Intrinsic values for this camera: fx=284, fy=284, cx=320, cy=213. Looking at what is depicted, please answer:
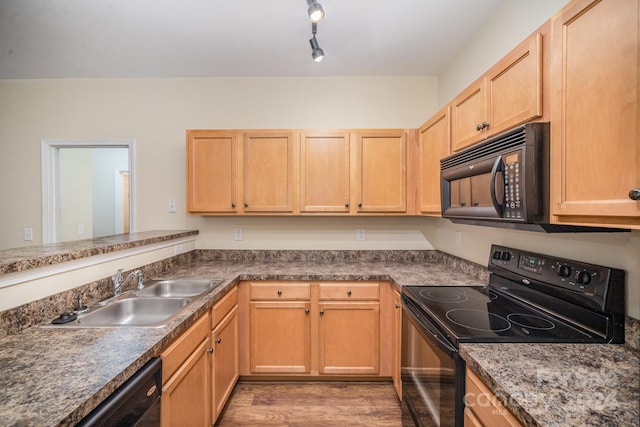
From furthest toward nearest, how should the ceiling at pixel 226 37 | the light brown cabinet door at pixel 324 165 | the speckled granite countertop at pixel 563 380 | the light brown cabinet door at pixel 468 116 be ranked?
the light brown cabinet door at pixel 324 165
the ceiling at pixel 226 37
the light brown cabinet door at pixel 468 116
the speckled granite countertop at pixel 563 380

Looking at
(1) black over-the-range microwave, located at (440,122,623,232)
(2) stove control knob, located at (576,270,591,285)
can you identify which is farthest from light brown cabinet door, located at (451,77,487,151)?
(2) stove control knob, located at (576,270,591,285)

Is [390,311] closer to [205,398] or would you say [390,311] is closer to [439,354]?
[439,354]

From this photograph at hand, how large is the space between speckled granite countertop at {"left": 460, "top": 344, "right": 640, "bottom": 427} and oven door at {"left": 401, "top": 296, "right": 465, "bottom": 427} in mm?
132

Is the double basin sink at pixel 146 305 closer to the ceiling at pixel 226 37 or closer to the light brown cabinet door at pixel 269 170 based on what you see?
the light brown cabinet door at pixel 269 170

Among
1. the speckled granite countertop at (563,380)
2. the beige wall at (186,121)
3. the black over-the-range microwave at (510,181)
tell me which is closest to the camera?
the speckled granite countertop at (563,380)

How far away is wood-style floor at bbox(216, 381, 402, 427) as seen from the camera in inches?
73.3

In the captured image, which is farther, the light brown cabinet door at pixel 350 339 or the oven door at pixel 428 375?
the light brown cabinet door at pixel 350 339

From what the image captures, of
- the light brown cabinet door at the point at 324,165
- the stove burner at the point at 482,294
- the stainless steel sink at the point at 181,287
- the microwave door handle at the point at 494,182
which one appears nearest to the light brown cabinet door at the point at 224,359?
the stainless steel sink at the point at 181,287

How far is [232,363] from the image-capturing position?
202cm

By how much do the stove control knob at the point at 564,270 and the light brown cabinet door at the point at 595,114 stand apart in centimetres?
42

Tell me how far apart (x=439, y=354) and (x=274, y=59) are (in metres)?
2.45

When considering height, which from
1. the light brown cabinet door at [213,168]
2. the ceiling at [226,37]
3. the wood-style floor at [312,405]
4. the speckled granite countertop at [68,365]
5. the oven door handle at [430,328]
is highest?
the ceiling at [226,37]

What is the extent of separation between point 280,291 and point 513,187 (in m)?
1.66

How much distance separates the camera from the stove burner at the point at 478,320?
118 centimetres
